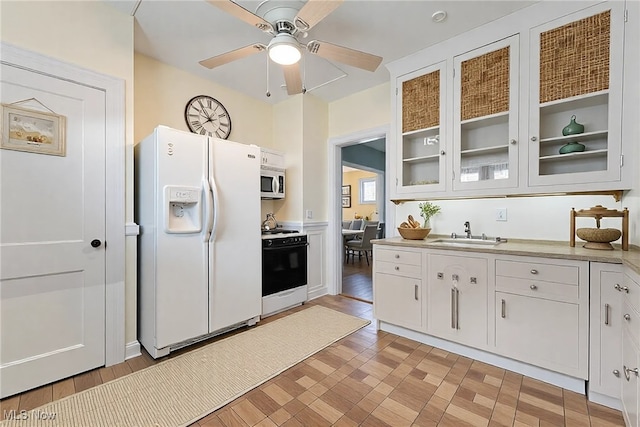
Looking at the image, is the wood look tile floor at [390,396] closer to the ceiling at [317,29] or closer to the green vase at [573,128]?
the green vase at [573,128]

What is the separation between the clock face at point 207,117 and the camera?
10.0 ft

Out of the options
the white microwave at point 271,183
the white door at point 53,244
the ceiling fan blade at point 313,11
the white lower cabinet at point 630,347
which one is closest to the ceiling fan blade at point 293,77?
the ceiling fan blade at point 313,11

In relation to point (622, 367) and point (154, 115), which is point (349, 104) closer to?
point (154, 115)

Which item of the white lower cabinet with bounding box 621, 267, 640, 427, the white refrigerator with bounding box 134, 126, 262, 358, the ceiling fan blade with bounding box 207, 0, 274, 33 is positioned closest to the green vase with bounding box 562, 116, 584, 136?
the white lower cabinet with bounding box 621, 267, 640, 427

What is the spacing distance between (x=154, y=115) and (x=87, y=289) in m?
→ 1.76

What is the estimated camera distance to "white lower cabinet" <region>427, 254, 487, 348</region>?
81.4 inches

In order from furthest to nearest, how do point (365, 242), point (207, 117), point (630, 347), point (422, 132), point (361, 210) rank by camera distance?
point (361, 210)
point (365, 242)
point (207, 117)
point (422, 132)
point (630, 347)

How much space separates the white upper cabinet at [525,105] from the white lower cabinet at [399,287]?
26.8 inches

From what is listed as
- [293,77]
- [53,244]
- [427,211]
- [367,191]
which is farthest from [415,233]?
[367,191]

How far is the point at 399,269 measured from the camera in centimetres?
250

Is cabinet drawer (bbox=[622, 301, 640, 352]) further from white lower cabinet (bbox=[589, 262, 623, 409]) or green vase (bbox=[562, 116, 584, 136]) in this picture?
green vase (bbox=[562, 116, 584, 136])

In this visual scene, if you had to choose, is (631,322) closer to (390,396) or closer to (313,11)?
(390,396)

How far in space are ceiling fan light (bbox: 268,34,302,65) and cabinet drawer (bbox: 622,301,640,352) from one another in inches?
94.5

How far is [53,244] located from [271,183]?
2.06 m
